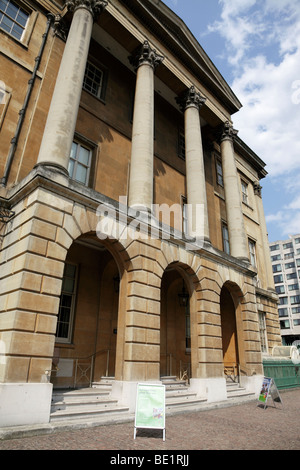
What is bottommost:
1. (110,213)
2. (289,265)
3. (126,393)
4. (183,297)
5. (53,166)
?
(126,393)

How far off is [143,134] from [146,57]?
4.66 meters

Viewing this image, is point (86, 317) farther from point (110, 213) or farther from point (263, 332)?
point (263, 332)

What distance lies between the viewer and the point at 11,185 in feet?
35.5

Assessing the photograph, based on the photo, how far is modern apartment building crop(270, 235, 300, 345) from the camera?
71500 mm

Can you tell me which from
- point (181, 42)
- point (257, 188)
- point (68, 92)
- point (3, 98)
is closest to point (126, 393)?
point (68, 92)

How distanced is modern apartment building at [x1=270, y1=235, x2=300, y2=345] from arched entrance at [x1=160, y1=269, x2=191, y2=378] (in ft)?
208

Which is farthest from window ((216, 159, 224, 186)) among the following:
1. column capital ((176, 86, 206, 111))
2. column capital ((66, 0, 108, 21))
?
column capital ((66, 0, 108, 21))

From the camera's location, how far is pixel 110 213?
1052 cm

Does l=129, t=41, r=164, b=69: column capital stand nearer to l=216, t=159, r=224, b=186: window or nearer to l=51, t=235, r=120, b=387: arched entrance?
l=51, t=235, r=120, b=387: arched entrance

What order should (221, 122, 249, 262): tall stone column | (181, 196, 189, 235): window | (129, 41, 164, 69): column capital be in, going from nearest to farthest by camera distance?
(129, 41, 164, 69): column capital
(181, 196, 189, 235): window
(221, 122, 249, 262): tall stone column

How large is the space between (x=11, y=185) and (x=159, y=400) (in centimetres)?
834

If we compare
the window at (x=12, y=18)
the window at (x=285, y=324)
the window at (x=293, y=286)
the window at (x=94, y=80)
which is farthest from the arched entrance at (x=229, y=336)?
the window at (x=293, y=286)

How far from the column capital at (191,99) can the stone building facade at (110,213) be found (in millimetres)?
81
